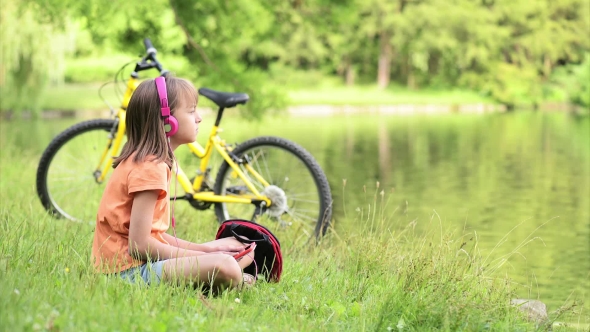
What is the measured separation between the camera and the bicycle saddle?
5.57m

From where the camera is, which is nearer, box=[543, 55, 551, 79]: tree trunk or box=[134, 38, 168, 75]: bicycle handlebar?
box=[134, 38, 168, 75]: bicycle handlebar

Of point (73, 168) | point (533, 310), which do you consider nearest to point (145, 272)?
point (533, 310)

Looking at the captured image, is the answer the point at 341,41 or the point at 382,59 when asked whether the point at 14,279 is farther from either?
the point at 382,59

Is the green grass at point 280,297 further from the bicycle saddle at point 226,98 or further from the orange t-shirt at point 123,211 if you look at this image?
the bicycle saddle at point 226,98

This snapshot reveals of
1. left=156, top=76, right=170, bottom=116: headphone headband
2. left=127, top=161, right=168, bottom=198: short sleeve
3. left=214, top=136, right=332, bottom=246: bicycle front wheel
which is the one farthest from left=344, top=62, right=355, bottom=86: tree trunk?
left=127, top=161, right=168, bottom=198: short sleeve

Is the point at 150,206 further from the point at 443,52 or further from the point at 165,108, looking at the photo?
the point at 443,52

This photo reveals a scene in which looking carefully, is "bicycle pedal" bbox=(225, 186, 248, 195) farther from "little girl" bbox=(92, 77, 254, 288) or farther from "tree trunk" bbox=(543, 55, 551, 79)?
"tree trunk" bbox=(543, 55, 551, 79)

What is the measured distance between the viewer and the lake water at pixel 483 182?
711 cm

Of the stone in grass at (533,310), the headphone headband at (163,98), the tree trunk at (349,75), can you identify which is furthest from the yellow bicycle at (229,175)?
the tree trunk at (349,75)

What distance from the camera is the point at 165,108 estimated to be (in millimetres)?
3598

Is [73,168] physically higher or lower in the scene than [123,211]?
lower

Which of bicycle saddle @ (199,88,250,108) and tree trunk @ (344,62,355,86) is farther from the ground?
bicycle saddle @ (199,88,250,108)

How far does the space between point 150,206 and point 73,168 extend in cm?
312

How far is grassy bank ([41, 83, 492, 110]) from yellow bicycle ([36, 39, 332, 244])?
2833 cm
